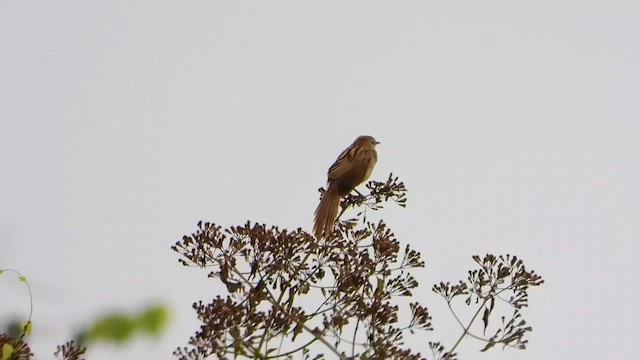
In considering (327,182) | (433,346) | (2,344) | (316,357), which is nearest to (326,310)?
(316,357)

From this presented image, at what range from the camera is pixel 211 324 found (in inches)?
231

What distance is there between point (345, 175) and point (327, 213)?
1176 millimetres

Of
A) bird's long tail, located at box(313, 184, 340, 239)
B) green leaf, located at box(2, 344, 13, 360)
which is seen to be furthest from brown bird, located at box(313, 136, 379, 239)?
green leaf, located at box(2, 344, 13, 360)

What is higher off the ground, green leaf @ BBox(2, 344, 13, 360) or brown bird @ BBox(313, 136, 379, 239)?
brown bird @ BBox(313, 136, 379, 239)

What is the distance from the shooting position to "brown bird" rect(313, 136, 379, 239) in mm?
8867

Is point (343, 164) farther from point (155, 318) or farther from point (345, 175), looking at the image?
point (155, 318)

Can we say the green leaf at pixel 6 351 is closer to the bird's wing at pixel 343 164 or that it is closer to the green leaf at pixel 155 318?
the green leaf at pixel 155 318

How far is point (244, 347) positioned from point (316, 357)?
507mm

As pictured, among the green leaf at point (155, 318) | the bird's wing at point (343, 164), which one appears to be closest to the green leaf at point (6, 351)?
the green leaf at point (155, 318)

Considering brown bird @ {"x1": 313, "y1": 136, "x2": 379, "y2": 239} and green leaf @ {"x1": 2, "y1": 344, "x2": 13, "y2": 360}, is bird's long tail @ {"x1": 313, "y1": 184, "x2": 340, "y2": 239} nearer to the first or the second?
brown bird @ {"x1": 313, "y1": 136, "x2": 379, "y2": 239}

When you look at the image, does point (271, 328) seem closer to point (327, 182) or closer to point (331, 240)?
point (331, 240)

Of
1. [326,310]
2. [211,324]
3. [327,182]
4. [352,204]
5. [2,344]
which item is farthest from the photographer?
[327,182]

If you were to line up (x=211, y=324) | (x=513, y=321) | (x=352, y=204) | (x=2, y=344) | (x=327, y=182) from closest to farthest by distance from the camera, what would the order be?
1. (x=2, y=344)
2. (x=211, y=324)
3. (x=513, y=321)
4. (x=352, y=204)
5. (x=327, y=182)

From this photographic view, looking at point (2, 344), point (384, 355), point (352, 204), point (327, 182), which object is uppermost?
point (327, 182)
